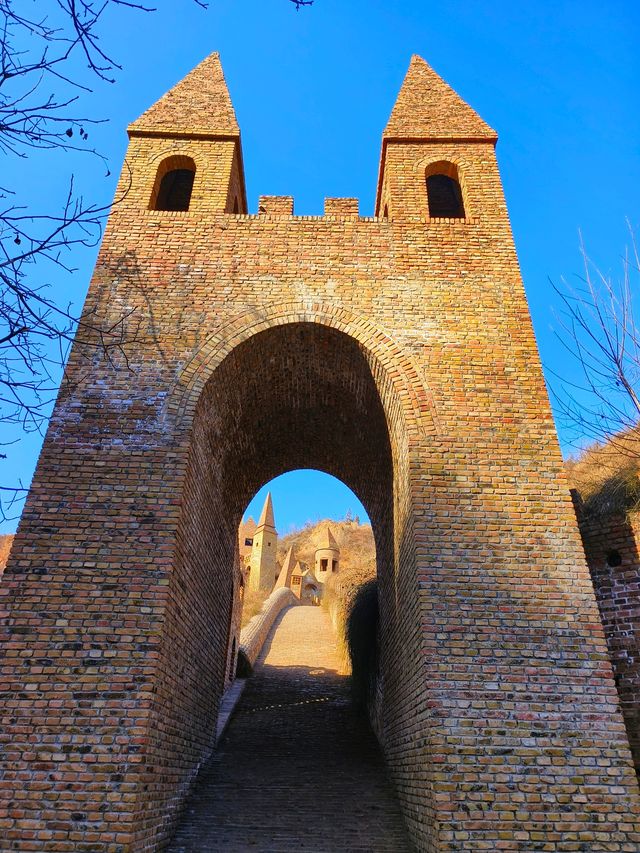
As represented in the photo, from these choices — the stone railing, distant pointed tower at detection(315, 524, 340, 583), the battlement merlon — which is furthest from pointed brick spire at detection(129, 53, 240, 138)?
distant pointed tower at detection(315, 524, 340, 583)

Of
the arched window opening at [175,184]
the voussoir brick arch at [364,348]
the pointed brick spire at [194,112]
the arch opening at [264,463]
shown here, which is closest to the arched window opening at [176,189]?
the arched window opening at [175,184]

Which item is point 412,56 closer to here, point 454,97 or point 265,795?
point 454,97

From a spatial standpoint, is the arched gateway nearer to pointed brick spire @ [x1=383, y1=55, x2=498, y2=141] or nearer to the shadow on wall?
pointed brick spire @ [x1=383, y1=55, x2=498, y2=141]

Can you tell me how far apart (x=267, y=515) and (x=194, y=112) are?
3766cm

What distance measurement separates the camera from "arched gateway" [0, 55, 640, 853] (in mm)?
5023

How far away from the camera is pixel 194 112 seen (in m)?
9.84

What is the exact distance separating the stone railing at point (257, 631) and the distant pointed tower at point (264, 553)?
10.9 metres

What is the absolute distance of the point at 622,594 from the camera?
663 centimetres

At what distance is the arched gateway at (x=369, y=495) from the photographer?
16.5 feet

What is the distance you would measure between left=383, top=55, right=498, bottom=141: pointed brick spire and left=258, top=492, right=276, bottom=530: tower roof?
122 feet

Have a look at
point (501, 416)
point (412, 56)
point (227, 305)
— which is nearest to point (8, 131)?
point (227, 305)

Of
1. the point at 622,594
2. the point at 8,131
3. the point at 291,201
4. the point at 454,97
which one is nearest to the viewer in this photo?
the point at 8,131

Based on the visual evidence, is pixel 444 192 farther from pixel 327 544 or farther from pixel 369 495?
pixel 327 544

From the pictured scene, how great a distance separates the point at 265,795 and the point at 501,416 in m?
5.66
